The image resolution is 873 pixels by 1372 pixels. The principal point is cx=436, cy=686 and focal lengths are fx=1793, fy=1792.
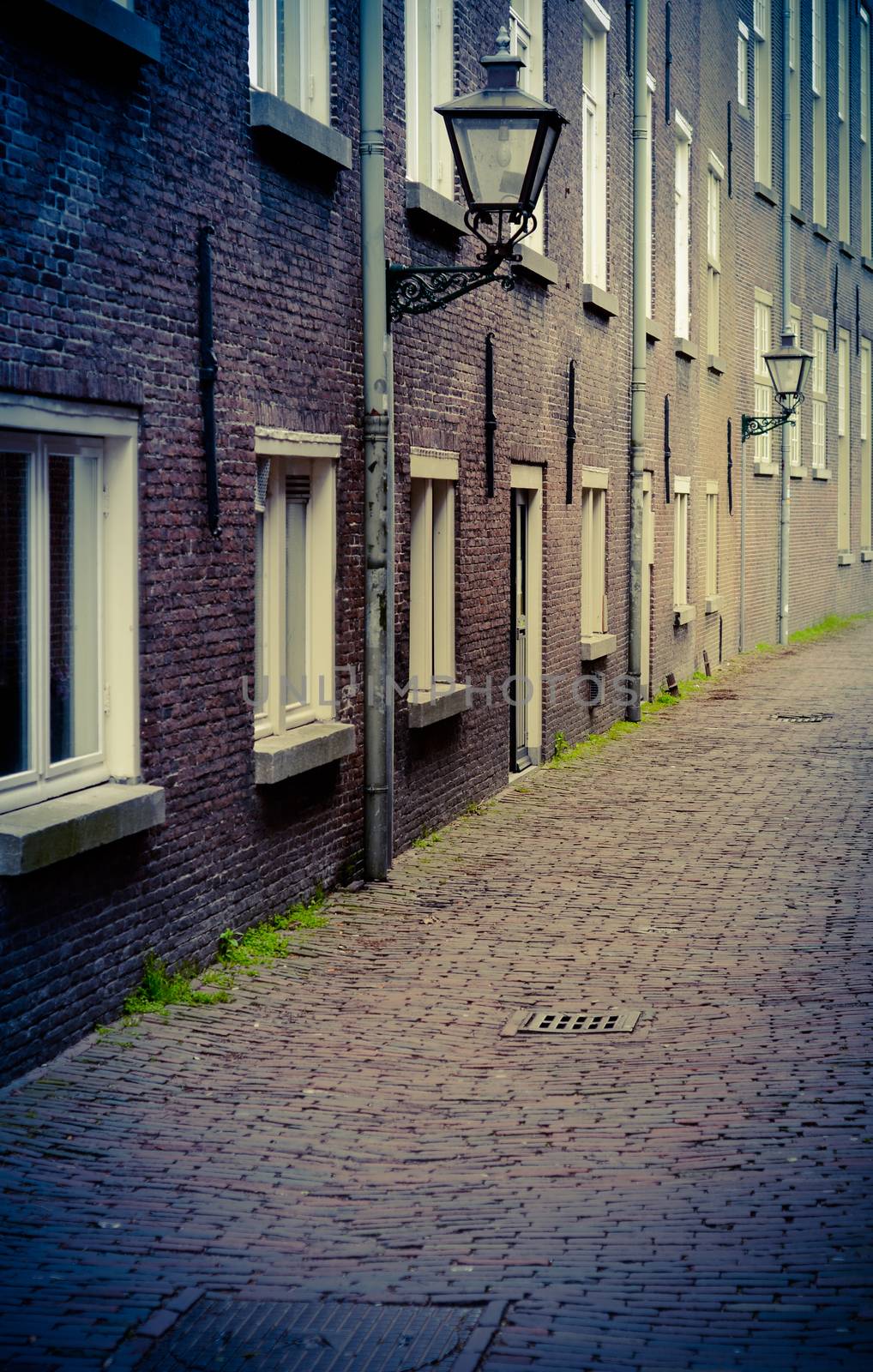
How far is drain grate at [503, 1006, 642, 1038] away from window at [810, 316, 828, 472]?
25475 millimetres

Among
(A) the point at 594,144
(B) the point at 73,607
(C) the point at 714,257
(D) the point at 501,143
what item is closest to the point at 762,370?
(C) the point at 714,257

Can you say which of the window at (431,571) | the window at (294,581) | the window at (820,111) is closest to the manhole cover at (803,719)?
the window at (431,571)

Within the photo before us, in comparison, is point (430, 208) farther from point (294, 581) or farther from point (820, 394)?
point (820, 394)

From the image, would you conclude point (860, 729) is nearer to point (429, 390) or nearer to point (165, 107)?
point (429, 390)

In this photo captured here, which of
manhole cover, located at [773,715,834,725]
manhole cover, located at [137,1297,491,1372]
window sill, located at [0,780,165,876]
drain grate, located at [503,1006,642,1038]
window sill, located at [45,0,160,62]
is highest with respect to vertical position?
window sill, located at [45,0,160,62]

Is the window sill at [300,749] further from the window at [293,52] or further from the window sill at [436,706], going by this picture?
the window at [293,52]

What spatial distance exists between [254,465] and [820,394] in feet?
84.5

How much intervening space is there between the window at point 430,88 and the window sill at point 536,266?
1.40 meters

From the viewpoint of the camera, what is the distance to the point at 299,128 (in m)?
8.74

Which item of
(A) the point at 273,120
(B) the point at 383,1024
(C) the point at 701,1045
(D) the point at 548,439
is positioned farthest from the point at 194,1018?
(D) the point at 548,439

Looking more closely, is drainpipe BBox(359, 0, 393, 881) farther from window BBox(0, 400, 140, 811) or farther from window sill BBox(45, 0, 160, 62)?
window BBox(0, 400, 140, 811)

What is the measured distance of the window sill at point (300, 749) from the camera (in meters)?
8.62

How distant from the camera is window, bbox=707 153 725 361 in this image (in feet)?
78.0

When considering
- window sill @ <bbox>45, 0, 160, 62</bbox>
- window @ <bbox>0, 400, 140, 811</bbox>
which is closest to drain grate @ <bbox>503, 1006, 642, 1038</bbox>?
window @ <bbox>0, 400, 140, 811</bbox>
